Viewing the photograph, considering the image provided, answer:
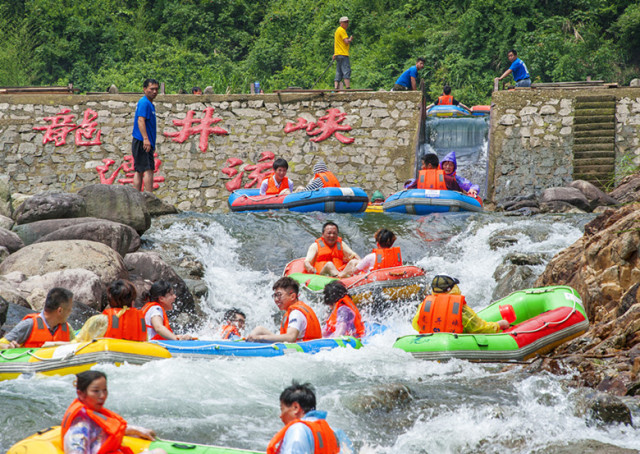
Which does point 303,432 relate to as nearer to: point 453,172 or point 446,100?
point 453,172

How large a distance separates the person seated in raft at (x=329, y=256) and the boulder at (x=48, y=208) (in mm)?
3782

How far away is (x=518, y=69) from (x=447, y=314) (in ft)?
35.7

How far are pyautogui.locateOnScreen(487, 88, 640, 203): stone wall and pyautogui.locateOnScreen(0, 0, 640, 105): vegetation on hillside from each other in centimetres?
901

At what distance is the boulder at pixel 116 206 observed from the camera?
453 inches

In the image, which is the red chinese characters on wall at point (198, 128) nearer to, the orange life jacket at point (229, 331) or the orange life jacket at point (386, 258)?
the orange life jacket at point (386, 258)

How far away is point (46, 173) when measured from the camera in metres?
17.0

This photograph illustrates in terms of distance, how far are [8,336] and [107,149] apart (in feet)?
36.4

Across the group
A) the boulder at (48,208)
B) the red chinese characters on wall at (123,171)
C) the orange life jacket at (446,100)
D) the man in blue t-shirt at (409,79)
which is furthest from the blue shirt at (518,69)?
the boulder at (48,208)

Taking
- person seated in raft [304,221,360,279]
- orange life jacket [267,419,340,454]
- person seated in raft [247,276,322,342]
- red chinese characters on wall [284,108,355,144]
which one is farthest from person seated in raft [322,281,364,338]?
red chinese characters on wall [284,108,355,144]

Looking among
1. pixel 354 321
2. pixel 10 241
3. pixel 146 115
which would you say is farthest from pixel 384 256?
pixel 146 115

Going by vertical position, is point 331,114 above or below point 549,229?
above

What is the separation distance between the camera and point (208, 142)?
16.8 m

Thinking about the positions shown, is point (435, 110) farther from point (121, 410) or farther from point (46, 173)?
point (121, 410)

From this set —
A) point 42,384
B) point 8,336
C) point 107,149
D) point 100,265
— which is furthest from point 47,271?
point 107,149
